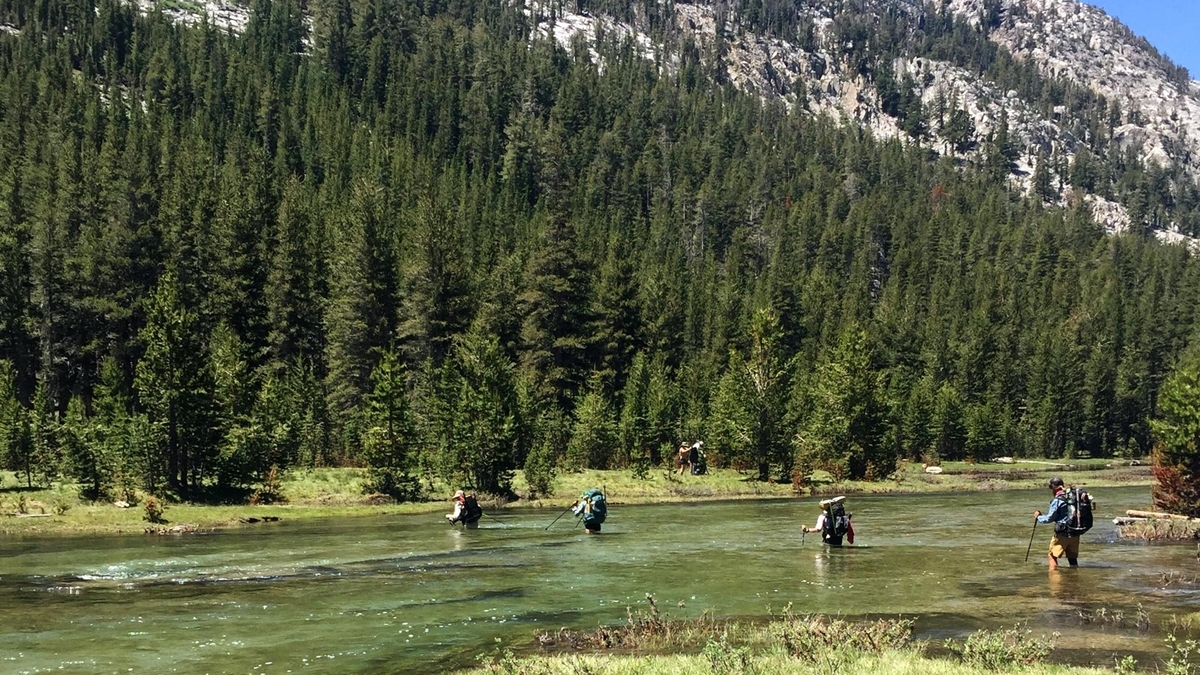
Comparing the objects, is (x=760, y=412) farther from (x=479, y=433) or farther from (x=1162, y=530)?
(x=1162, y=530)

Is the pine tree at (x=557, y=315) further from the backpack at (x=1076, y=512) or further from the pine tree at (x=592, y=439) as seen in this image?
the backpack at (x=1076, y=512)

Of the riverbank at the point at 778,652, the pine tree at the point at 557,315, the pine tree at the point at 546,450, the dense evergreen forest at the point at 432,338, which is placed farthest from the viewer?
the pine tree at the point at 557,315

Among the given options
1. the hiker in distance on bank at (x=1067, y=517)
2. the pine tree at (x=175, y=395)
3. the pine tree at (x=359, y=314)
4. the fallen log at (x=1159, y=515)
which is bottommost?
the fallen log at (x=1159, y=515)

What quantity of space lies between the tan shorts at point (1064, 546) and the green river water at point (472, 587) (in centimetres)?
67

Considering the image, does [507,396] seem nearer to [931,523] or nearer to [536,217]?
[931,523]

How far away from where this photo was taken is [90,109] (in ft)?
539

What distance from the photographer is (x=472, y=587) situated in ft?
99.1

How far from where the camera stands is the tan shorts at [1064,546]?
1238 inches

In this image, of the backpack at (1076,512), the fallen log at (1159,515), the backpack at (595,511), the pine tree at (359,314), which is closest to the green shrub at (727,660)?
the backpack at (1076,512)

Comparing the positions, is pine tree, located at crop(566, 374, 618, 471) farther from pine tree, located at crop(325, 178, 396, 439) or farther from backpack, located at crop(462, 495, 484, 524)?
backpack, located at crop(462, 495, 484, 524)

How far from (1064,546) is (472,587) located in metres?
19.1

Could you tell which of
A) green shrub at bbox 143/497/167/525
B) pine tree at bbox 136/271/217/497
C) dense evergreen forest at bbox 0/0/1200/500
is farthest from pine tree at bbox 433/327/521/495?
green shrub at bbox 143/497/167/525

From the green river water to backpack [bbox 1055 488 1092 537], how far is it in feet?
4.75

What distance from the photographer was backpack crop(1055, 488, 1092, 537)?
30.7m
